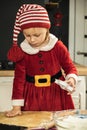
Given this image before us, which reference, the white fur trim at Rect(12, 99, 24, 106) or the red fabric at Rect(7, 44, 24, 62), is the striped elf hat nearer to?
the red fabric at Rect(7, 44, 24, 62)

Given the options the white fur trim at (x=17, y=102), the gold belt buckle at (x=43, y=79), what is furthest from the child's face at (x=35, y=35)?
the white fur trim at (x=17, y=102)

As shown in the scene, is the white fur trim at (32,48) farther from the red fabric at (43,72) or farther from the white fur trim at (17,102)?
the white fur trim at (17,102)

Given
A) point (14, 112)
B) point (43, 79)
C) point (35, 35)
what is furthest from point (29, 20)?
point (14, 112)

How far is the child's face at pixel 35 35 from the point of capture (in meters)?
1.32

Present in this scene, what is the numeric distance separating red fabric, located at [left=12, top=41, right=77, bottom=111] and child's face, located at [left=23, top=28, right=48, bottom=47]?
81 millimetres

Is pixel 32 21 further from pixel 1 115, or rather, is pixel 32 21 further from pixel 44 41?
pixel 1 115

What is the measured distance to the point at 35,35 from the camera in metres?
1.33

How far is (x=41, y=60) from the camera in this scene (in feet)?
4.66

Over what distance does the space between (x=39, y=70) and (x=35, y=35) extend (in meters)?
0.18

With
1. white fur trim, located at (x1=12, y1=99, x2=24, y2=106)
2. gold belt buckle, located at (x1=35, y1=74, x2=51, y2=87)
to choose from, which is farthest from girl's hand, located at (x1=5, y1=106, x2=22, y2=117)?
gold belt buckle, located at (x1=35, y1=74, x2=51, y2=87)

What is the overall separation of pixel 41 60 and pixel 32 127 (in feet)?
1.54

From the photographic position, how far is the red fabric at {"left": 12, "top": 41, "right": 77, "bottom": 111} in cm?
141

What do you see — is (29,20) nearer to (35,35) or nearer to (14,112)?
(35,35)

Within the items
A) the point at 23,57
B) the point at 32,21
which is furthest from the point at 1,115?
the point at 32,21
